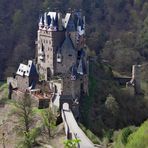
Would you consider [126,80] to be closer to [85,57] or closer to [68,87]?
[85,57]

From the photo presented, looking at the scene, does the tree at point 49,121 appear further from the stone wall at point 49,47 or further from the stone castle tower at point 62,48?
the stone wall at point 49,47

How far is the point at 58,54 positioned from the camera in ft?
228

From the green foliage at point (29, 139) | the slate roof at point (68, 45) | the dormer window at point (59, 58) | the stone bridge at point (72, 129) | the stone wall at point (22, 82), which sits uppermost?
the slate roof at point (68, 45)

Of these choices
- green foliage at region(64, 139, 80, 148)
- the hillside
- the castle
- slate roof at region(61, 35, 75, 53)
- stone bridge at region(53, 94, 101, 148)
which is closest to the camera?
green foliage at region(64, 139, 80, 148)

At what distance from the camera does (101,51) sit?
105125mm

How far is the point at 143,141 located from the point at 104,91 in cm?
3178

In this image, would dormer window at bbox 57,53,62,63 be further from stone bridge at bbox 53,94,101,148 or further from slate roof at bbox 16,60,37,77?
stone bridge at bbox 53,94,101,148

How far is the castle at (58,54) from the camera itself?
225 feet

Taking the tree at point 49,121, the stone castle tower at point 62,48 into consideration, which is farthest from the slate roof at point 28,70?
the tree at point 49,121

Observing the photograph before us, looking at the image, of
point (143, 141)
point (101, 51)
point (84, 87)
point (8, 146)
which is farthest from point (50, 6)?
point (143, 141)

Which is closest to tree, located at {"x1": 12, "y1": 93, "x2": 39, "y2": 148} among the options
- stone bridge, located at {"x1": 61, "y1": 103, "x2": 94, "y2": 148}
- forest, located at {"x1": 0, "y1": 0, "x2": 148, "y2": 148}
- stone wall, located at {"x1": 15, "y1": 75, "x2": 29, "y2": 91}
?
stone bridge, located at {"x1": 61, "y1": 103, "x2": 94, "y2": 148}

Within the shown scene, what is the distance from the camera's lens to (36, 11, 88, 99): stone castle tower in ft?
227

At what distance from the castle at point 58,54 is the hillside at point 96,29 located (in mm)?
25449

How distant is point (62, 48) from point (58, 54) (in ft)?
2.89
